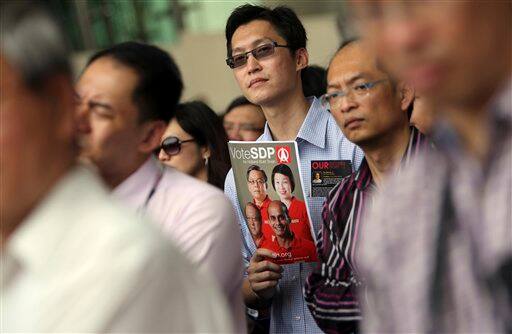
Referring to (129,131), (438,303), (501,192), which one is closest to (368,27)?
(501,192)

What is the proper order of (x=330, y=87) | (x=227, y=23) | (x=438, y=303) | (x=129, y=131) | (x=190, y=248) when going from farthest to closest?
1. (x=227, y=23)
2. (x=330, y=87)
3. (x=129, y=131)
4. (x=190, y=248)
5. (x=438, y=303)

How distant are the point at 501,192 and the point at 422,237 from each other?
0.57 ft

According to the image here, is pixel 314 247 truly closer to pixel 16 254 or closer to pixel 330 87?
pixel 330 87

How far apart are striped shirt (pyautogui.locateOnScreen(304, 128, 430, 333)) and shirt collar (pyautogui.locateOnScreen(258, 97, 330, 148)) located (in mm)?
418

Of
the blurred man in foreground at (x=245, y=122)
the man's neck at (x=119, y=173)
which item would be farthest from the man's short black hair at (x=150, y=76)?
the blurred man in foreground at (x=245, y=122)

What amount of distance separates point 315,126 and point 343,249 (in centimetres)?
66

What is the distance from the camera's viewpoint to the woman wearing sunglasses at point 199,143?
4793mm

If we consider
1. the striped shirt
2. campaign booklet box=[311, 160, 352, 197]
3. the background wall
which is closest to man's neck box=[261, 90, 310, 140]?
campaign booklet box=[311, 160, 352, 197]

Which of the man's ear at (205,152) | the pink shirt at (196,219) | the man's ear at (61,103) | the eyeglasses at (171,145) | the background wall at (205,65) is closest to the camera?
the man's ear at (61,103)

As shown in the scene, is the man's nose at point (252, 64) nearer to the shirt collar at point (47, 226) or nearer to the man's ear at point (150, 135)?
the man's ear at point (150, 135)

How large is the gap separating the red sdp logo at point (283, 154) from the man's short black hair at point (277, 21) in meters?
0.61

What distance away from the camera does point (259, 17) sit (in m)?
4.01

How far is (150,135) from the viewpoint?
3168mm

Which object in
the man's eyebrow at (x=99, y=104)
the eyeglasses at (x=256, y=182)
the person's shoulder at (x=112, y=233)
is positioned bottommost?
the person's shoulder at (x=112, y=233)
